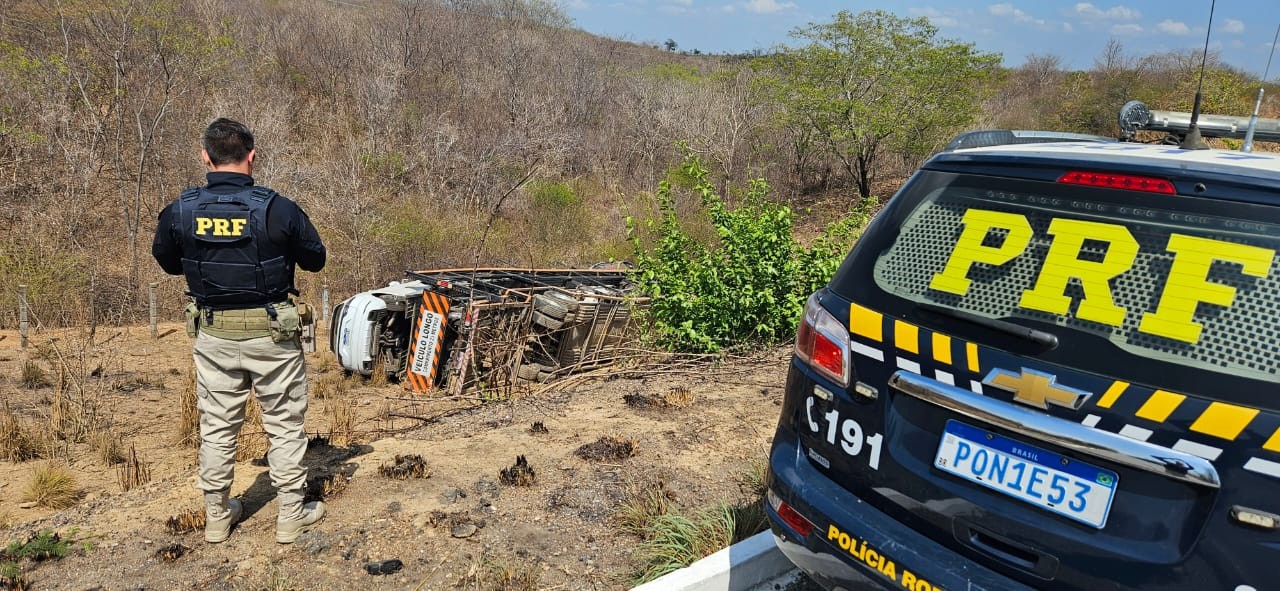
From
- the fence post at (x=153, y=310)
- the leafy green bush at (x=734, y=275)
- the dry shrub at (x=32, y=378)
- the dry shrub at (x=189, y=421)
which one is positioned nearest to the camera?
the dry shrub at (x=189, y=421)

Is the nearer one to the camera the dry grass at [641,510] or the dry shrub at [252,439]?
the dry grass at [641,510]

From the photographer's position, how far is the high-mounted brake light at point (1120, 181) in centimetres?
183

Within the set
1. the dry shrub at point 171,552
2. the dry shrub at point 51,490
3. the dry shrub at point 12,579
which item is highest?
the dry shrub at point 171,552

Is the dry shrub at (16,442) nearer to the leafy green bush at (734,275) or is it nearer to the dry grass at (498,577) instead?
the dry grass at (498,577)

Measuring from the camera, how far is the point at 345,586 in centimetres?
303

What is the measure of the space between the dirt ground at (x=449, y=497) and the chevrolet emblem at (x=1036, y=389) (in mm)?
1918

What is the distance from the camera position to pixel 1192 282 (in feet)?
5.62

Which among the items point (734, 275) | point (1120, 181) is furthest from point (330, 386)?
point (1120, 181)

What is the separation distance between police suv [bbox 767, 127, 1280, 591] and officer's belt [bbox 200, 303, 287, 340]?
2473 mm

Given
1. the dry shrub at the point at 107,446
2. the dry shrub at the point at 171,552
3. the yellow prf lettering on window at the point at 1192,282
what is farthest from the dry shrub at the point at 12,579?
the yellow prf lettering on window at the point at 1192,282

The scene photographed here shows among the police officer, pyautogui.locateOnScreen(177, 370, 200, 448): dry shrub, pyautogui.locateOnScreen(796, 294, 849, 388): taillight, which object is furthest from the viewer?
pyautogui.locateOnScreen(177, 370, 200, 448): dry shrub

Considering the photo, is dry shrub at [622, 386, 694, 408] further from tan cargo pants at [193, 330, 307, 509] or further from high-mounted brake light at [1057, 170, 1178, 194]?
high-mounted brake light at [1057, 170, 1178, 194]

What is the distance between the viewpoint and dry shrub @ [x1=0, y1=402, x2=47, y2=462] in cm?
530

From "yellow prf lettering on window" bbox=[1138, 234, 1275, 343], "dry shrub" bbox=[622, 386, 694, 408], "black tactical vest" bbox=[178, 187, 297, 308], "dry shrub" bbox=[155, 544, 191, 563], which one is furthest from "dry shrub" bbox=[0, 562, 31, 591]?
"yellow prf lettering on window" bbox=[1138, 234, 1275, 343]
